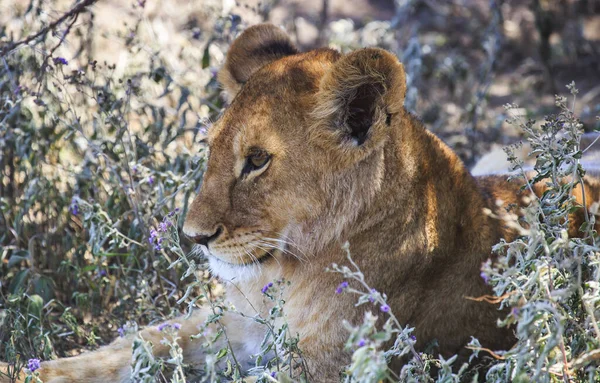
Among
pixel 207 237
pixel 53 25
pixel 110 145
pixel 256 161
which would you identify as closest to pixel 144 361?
pixel 207 237

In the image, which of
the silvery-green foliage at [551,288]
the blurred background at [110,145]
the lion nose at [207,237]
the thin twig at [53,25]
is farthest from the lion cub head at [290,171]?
the thin twig at [53,25]

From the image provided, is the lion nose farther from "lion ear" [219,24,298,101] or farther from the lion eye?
"lion ear" [219,24,298,101]

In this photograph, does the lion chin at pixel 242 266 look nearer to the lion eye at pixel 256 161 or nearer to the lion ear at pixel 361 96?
the lion eye at pixel 256 161

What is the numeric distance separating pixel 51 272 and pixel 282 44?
155 centimetres

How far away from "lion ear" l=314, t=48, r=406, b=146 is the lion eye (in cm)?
22

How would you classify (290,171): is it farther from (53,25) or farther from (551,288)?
(53,25)

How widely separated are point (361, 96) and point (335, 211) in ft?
1.32

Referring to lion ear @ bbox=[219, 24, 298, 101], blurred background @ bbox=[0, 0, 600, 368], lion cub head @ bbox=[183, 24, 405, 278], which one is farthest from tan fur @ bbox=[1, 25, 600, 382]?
blurred background @ bbox=[0, 0, 600, 368]

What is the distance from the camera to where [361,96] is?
2.86 metres

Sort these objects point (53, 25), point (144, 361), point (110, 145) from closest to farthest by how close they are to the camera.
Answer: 1. point (144, 361)
2. point (53, 25)
3. point (110, 145)

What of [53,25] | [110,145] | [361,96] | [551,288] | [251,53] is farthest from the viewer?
[110,145]

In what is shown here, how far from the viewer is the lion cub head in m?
2.88

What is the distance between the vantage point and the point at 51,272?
3.97m

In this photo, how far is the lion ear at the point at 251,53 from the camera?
3.39 metres
